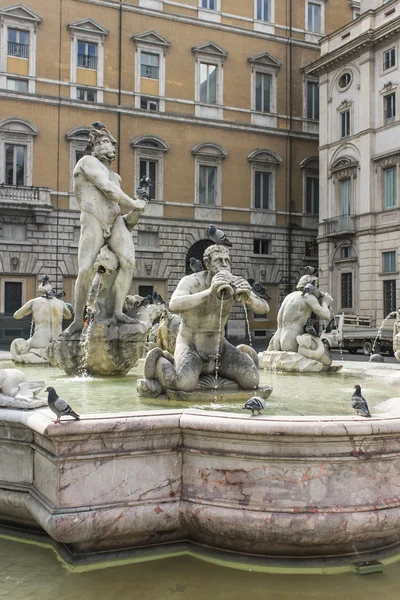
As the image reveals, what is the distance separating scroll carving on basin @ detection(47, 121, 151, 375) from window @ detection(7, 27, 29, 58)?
22.4 metres

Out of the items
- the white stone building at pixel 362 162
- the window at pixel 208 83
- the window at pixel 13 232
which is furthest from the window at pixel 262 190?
the window at pixel 13 232

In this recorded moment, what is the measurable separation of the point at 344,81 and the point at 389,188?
5.95 m

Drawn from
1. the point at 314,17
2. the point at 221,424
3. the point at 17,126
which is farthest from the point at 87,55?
the point at 221,424

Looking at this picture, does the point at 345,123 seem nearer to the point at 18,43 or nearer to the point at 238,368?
the point at 18,43

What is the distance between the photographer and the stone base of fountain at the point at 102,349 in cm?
673

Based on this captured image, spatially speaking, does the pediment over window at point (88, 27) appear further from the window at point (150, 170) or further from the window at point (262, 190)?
the window at point (262, 190)

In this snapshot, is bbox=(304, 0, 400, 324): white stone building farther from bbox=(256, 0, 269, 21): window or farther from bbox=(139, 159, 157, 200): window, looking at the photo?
bbox=(139, 159, 157, 200): window

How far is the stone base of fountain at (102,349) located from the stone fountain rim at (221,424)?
3126mm

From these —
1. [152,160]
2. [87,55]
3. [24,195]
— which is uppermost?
[87,55]

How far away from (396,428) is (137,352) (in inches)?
151

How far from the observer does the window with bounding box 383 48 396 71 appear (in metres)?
26.9

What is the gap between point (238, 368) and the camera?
16.9 feet

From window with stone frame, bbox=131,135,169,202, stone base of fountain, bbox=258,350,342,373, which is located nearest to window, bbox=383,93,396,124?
window with stone frame, bbox=131,135,169,202

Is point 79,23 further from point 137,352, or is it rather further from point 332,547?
point 332,547
